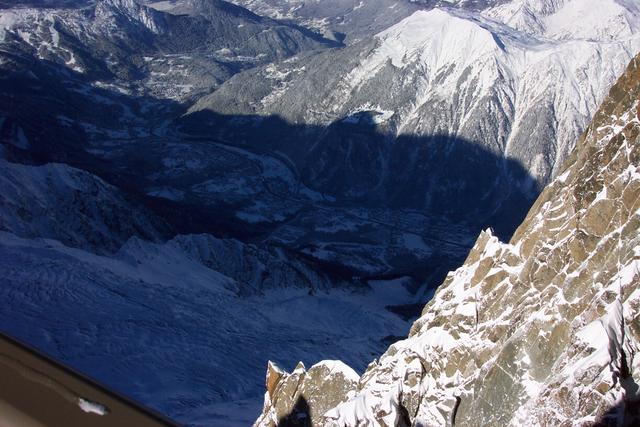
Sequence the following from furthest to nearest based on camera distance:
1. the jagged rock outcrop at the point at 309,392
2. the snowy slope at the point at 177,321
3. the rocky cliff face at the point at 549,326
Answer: the snowy slope at the point at 177,321, the jagged rock outcrop at the point at 309,392, the rocky cliff face at the point at 549,326

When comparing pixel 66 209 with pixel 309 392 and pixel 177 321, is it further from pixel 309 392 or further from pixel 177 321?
pixel 309 392

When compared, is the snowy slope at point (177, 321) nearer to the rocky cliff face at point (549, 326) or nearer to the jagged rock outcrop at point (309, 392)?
the jagged rock outcrop at point (309, 392)

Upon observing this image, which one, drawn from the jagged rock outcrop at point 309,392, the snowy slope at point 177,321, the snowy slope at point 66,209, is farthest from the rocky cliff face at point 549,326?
the snowy slope at point 66,209

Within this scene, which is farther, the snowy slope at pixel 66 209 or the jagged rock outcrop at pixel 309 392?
the snowy slope at pixel 66 209

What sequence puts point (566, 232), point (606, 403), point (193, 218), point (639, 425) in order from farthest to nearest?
point (193, 218) < point (566, 232) < point (606, 403) < point (639, 425)

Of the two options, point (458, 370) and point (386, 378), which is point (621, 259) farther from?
point (386, 378)

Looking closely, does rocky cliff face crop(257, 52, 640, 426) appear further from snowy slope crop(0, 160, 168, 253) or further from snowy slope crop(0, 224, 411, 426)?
snowy slope crop(0, 160, 168, 253)

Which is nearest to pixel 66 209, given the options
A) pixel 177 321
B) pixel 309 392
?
pixel 177 321

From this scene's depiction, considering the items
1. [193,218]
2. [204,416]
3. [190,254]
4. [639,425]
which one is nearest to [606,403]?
[639,425]
